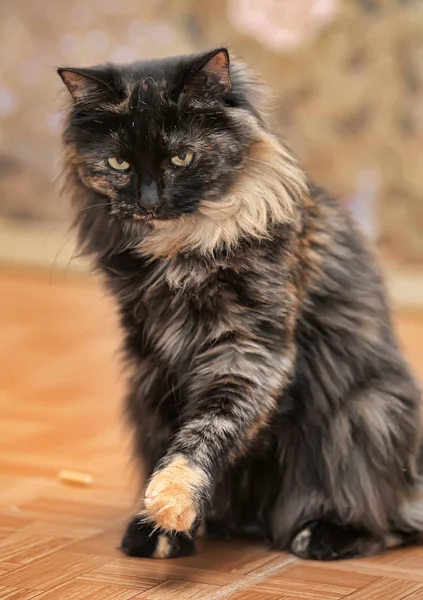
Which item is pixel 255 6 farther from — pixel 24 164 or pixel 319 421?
pixel 319 421

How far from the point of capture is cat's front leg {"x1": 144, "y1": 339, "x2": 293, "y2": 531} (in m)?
1.64

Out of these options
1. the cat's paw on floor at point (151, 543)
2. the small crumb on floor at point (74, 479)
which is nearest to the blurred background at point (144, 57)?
the small crumb on floor at point (74, 479)

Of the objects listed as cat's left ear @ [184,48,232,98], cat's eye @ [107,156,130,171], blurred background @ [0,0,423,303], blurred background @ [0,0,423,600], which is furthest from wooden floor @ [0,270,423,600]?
blurred background @ [0,0,423,303]

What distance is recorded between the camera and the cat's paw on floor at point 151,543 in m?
1.90

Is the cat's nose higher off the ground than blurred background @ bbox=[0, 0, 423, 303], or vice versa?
blurred background @ bbox=[0, 0, 423, 303]

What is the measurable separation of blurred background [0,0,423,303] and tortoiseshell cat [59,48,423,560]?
9.37 ft

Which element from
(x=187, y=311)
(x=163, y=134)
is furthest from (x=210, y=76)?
(x=187, y=311)

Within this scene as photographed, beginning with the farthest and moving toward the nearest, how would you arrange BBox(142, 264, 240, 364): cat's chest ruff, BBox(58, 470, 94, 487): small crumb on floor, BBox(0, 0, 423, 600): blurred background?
BBox(0, 0, 423, 600): blurred background → BBox(58, 470, 94, 487): small crumb on floor → BBox(142, 264, 240, 364): cat's chest ruff

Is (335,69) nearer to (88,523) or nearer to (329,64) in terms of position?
(329,64)

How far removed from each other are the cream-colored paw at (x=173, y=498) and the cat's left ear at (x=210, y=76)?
668 mm

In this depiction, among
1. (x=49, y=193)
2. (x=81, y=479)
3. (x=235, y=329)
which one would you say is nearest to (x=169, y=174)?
(x=235, y=329)

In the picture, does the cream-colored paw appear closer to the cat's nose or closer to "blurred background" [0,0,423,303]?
the cat's nose

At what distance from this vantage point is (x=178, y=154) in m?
1.81

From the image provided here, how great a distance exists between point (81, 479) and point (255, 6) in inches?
129
